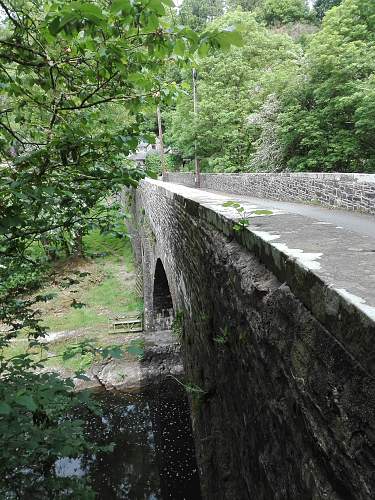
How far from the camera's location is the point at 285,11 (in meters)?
35.6

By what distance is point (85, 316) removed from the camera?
15.1m

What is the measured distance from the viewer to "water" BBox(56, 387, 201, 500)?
7734 mm

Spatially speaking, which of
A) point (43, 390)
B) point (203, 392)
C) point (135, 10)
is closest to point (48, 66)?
point (135, 10)

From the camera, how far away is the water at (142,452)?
25.4ft

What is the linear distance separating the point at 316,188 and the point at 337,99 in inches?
157

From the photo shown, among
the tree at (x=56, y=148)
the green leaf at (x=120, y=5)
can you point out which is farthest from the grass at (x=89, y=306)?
the green leaf at (x=120, y=5)

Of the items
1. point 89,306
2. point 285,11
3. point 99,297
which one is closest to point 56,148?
point 89,306

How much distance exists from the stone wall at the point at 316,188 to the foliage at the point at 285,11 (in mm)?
27273

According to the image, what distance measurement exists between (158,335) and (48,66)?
11050 mm

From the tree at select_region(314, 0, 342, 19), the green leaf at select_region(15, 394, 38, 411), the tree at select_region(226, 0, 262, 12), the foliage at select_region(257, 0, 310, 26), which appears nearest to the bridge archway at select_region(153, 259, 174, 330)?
the green leaf at select_region(15, 394, 38, 411)

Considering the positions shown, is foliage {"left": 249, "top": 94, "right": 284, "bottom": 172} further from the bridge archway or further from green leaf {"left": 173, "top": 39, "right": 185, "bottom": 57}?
green leaf {"left": 173, "top": 39, "right": 185, "bottom": 57}

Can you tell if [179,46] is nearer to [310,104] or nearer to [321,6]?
[310,104]

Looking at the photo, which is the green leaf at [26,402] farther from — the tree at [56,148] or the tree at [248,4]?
the tree at [248,4]

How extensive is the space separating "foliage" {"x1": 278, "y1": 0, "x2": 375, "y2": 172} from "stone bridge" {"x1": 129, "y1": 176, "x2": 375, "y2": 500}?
35.2 feet
